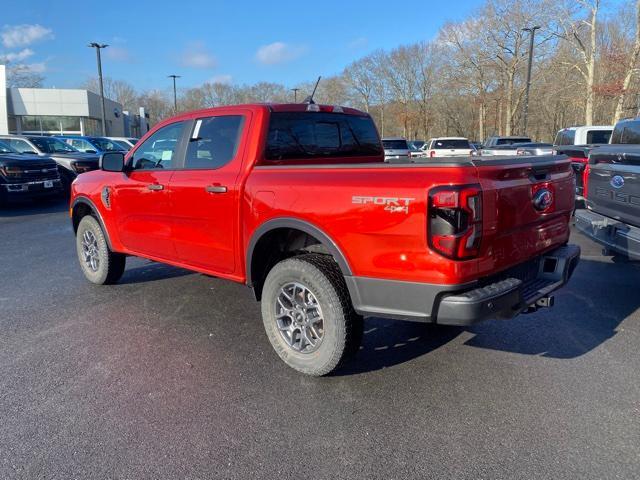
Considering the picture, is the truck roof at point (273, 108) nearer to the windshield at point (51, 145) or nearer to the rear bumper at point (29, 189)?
the rear bumper at point (29, 189)

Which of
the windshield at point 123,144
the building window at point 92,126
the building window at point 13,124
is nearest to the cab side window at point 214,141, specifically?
the windshield at point 123,144

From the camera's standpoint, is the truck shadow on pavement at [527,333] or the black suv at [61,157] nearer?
the truck shadow on pavement at [527,333]

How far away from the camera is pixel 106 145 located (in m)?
20.7

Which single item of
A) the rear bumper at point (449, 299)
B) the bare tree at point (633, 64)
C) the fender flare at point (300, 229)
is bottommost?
the rear bumper at point (449, 299)

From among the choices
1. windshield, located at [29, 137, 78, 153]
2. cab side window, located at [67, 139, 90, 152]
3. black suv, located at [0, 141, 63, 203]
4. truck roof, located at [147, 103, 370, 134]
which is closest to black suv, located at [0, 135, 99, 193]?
windshield, located at [29, 137, 78, 153]

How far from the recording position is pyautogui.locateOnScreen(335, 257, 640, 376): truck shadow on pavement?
12.5 ft

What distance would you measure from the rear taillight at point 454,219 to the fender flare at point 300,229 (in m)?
0.63

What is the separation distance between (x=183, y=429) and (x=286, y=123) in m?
2.43

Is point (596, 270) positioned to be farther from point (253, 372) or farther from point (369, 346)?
point (253, 372)

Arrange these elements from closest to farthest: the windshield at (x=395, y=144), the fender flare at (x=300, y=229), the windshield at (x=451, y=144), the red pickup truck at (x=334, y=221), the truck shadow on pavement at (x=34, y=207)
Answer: the red pickup truck at (x=334, y=221) < the fender flare at (x=300, y=229) < the truck shadow on pavement at (x=34, y=207) < the windshield at (x=395, y=144) < the windshield at (x=451, y=144)

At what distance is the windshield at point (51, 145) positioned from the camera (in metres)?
16.0

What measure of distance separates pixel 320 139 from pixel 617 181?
10.1ft

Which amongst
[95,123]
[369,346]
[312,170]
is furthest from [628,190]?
[95,123]

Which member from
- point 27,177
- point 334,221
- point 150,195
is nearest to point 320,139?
point 334,221
